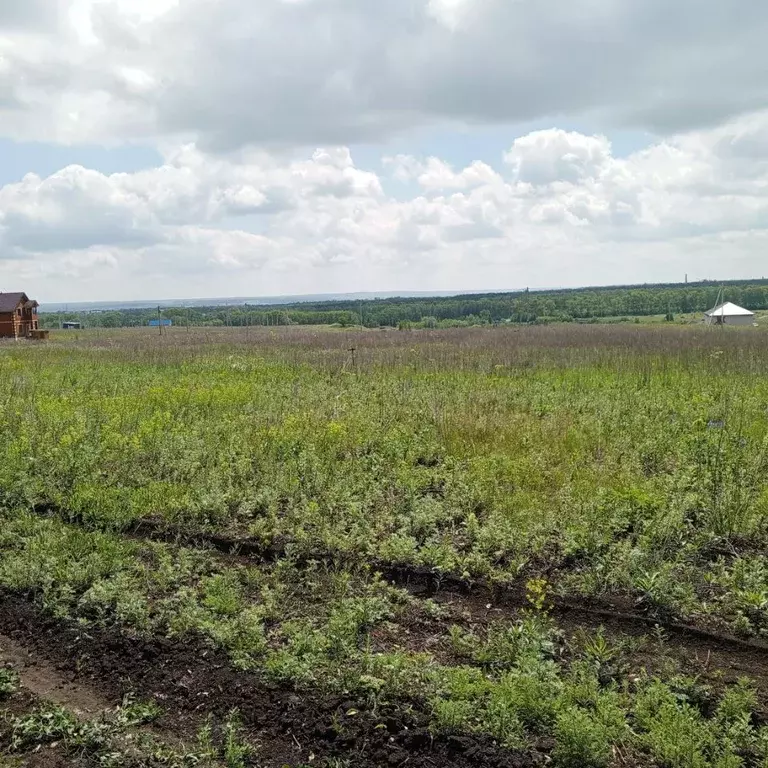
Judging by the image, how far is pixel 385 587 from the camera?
5.11m

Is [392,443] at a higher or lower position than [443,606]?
higher

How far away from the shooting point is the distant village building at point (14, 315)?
39.6 metres

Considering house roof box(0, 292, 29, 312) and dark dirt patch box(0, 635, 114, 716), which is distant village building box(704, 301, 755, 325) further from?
dark dirt patch box(0, 635, 114, 716)

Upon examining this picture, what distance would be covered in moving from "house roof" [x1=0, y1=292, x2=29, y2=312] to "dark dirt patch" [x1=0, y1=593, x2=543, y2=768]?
4126 centimetres

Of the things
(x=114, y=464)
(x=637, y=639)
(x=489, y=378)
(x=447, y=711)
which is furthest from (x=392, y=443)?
(x=489, y=378)

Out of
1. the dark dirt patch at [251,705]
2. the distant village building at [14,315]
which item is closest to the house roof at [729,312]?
the distant village building at [14,315]

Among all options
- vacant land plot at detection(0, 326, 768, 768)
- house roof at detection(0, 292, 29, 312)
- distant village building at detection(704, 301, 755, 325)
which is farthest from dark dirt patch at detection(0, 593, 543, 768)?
distant village building at detection(704, 301, 755, 325)

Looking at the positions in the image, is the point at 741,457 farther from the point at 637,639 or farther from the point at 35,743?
the point at 35,743

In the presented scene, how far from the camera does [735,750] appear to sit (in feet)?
10.7

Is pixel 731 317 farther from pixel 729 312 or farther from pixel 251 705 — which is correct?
pixel 251 705

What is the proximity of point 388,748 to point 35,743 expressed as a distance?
77.5 inches

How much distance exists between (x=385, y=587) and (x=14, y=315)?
139 feet

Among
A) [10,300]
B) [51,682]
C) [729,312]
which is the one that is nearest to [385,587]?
[51,682]

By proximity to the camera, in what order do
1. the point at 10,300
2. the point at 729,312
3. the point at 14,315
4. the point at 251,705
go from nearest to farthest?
the point at 251,705 < the point at 14,315 < the point at 10,300 < the point at 729,312
